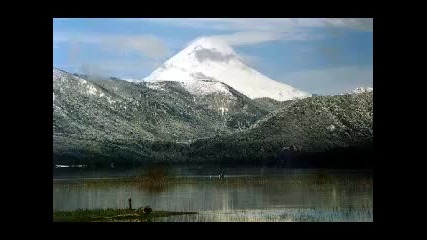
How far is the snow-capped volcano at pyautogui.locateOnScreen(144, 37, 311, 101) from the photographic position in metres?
25.4

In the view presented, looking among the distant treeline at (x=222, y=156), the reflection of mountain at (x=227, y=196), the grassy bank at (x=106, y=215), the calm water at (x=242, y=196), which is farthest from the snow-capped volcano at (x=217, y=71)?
the grassy bank at (x=106, y=215)

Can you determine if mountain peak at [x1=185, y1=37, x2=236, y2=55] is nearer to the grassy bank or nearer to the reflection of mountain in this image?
the reflection of mountain

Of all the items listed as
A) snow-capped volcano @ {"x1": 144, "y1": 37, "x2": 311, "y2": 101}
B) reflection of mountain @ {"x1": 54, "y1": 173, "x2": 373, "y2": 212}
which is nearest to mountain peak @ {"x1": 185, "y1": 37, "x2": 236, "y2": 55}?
snow-capped volcano @ {"x1": 144, "y1": 37, "x2": 311, "y2": 101}

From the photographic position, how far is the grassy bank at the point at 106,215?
13219 millimetres

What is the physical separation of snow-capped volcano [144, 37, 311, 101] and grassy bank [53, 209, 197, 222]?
32.2 ft

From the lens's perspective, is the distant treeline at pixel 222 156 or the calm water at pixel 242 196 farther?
the distant treeline at pixel 222 156

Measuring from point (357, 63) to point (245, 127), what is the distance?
16244 millimetres

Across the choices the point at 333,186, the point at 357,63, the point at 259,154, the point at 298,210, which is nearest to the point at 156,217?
the point at 298,210

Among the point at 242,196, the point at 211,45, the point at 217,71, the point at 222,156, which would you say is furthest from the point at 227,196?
the point at 222,156

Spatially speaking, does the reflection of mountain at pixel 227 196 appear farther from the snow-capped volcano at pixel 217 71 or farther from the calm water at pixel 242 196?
the snow-capped volcano at pixel 217 71

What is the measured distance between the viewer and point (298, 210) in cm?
1720

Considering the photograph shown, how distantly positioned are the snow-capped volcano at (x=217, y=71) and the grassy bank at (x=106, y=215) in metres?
9.80

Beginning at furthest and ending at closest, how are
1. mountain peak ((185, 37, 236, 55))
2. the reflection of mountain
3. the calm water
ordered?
1. mountain peak ((185, 37, 236, 55))
2. the reflection of mountain
3. the calm water

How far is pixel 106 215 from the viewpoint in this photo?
13547 millimetres
